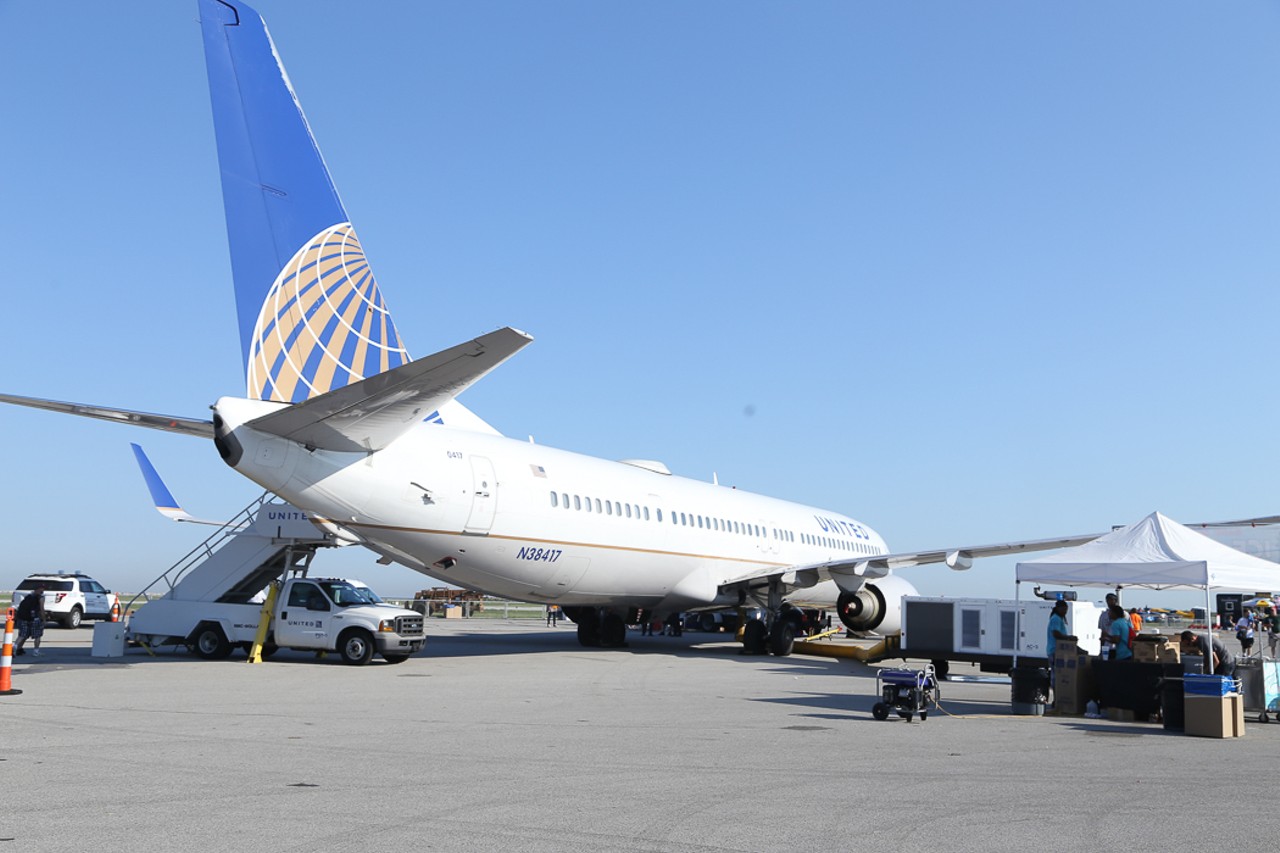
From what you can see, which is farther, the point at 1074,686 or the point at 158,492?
the point at 158,492

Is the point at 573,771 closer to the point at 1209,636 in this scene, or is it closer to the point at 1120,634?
the point at 1209,636

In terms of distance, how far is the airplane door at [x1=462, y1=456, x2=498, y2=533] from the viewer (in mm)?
17516

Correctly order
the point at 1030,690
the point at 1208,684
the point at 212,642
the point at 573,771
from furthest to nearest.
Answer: the point at 212,642
the point at 1030,690
the point at 1208,684
the point at 573,771

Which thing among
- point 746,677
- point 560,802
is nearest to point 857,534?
point 746,677

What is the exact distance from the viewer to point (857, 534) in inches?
1389

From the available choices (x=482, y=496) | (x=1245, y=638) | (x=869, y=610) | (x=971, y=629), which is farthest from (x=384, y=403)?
(x=1245, y=638)

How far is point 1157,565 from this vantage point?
1436cm

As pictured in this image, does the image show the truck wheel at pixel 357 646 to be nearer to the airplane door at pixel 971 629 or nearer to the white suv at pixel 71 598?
the airplane door at pixel 971 629

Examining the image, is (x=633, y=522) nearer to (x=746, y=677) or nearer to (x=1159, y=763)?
(x=746, y=677)

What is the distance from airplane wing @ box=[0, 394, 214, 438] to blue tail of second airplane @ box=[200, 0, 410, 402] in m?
0.98

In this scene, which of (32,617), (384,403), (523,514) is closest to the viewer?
(384,403)

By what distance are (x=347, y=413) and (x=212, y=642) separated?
772cm

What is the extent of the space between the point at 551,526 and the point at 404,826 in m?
13.4

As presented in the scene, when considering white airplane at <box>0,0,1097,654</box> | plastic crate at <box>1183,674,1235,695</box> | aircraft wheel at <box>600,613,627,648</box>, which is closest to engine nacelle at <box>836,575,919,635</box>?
aircraft wheel at <box>600,613,627,648</box>
